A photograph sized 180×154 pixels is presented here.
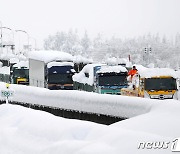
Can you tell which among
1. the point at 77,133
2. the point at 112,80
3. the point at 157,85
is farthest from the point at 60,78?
the point at 77,133

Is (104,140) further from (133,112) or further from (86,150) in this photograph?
(133,112)

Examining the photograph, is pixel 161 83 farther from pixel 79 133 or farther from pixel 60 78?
pixel 79 133

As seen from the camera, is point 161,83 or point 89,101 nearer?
point 89,101

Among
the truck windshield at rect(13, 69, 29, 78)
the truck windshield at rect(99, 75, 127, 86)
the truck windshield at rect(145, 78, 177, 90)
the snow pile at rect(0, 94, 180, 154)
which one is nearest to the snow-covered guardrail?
the snow pile at rect(0, 94, 180, 154)

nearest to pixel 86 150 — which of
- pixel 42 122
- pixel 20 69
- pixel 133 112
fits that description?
pixel 42 122

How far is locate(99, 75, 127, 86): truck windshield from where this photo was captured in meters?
28.2

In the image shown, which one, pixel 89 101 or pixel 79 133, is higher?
pixel 89 101

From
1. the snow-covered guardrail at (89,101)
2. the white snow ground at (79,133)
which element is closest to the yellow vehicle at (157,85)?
the snow-covered guardrail at (89,101)

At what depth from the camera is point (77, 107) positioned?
18.3 meters

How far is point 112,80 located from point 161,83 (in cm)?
599

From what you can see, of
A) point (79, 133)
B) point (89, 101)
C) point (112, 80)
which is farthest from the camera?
point (112, 80)

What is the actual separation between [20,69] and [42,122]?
107ft

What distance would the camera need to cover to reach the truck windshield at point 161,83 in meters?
A: 22.7

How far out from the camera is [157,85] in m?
22.8
